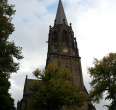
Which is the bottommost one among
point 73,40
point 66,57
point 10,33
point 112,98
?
point 112,98

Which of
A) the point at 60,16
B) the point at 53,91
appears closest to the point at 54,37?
the point at 60,16

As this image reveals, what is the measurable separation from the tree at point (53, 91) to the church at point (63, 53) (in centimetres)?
966

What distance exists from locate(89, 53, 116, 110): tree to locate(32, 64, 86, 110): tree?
4.49 metres

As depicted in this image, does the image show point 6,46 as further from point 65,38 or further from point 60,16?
point 60,16

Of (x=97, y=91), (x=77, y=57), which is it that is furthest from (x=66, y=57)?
(x=97, y=91)

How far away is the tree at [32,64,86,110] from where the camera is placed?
41.5 meters

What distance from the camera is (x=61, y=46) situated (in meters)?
58.1

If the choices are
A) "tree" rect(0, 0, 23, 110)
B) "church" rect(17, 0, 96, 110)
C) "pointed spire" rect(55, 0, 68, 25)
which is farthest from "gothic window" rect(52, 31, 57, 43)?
"tree" rect(0, 0, 23, 110)

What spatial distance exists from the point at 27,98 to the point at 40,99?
13.9 meters

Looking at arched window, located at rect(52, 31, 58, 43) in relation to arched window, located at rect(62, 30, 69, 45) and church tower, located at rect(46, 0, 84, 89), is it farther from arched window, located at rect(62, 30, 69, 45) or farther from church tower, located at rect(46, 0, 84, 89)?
arched window, located at rect(62, 30, 69, 45)

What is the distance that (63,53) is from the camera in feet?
187

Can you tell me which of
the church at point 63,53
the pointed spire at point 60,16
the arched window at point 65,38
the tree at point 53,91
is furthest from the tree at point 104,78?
the pointed spire at point 60,16

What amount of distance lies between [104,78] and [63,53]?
20228mm

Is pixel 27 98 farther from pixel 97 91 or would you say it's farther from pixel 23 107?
pixel 97 91
